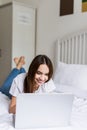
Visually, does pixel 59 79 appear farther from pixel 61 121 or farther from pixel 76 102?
pixel 61 121

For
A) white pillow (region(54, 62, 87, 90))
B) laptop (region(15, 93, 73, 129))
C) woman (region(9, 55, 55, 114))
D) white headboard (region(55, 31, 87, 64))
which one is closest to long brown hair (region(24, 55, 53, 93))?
woman (region(9, 55, 55, 114))

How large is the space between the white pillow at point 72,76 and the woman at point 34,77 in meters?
0.64

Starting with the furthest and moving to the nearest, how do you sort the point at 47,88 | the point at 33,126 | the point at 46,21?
1. the point at 46,21
2. the point at 47,88
3. the point at 33,126

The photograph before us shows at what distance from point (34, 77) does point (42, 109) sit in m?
0.32

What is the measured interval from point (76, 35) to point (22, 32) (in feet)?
2.67

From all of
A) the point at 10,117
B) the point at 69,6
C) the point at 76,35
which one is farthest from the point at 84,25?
the point at 10,117

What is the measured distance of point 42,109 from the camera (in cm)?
100

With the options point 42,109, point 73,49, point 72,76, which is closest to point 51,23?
point 73,49

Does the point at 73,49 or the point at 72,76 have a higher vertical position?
the point at 73,49

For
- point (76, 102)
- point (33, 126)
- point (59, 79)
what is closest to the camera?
point (33, 126)

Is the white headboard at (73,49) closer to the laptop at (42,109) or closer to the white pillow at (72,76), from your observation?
the white pillow at (72,76)

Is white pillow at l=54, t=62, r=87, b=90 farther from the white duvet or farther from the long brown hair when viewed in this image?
the long brown hair

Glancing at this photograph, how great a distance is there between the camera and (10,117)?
1.17 meters

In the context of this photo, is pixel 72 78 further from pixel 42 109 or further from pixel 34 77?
pixel 42 109
